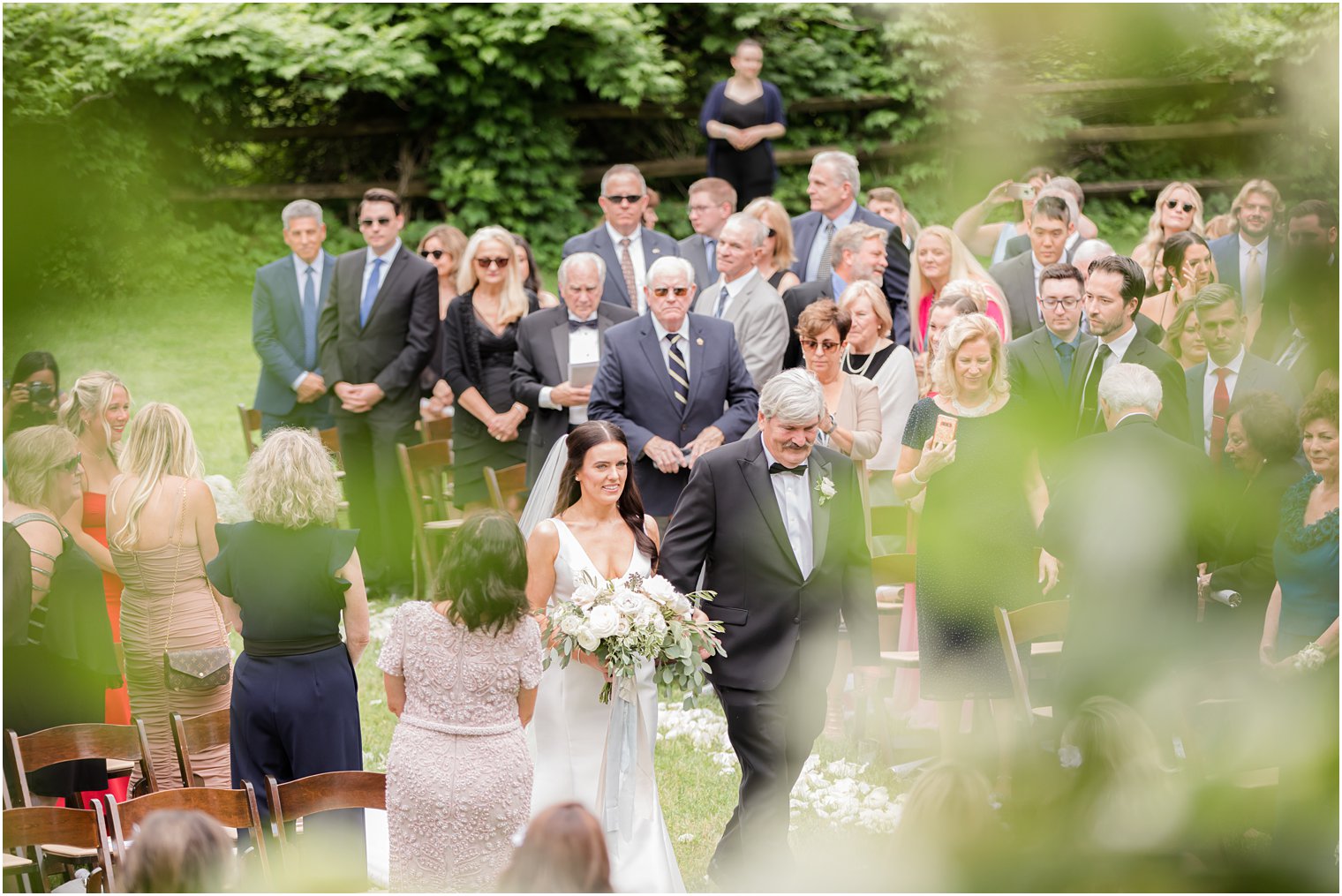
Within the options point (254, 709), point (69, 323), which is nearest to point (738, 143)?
point (254, 709)

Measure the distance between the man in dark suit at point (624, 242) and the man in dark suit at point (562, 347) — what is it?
0.78 m

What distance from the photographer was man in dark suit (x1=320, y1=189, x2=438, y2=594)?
8.41 m

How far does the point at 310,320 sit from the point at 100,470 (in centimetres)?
309

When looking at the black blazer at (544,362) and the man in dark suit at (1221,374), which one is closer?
the man in dark suit at (1221,374)

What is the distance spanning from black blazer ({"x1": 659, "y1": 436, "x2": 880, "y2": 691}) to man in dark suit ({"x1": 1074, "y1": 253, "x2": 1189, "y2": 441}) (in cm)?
120

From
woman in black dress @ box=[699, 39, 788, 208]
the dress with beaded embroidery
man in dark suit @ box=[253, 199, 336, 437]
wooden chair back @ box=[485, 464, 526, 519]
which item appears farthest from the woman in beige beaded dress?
woman in black dress @ box=[699, 39, 788, 208]

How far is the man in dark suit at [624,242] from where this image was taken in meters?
8.30

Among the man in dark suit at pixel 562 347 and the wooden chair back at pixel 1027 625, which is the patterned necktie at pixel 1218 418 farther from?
the man in dark suit at pixel 562 347

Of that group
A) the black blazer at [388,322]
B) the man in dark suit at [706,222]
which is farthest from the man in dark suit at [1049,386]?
the black blazer at [388,322]

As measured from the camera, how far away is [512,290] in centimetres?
802

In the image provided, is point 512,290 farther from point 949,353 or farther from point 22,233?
point 22,233

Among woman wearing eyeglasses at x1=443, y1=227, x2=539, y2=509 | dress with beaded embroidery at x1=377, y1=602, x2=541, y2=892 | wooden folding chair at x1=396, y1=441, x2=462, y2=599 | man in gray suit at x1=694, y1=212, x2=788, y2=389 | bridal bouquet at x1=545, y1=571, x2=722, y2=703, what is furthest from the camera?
wooden folding chair at x1=396, y1=441, x2=462, y2=599

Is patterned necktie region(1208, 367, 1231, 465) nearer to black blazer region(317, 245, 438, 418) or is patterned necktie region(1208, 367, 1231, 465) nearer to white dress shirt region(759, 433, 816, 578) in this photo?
white dress shirt region(759, 433, 816, 578)

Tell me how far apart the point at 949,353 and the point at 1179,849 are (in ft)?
13.0
